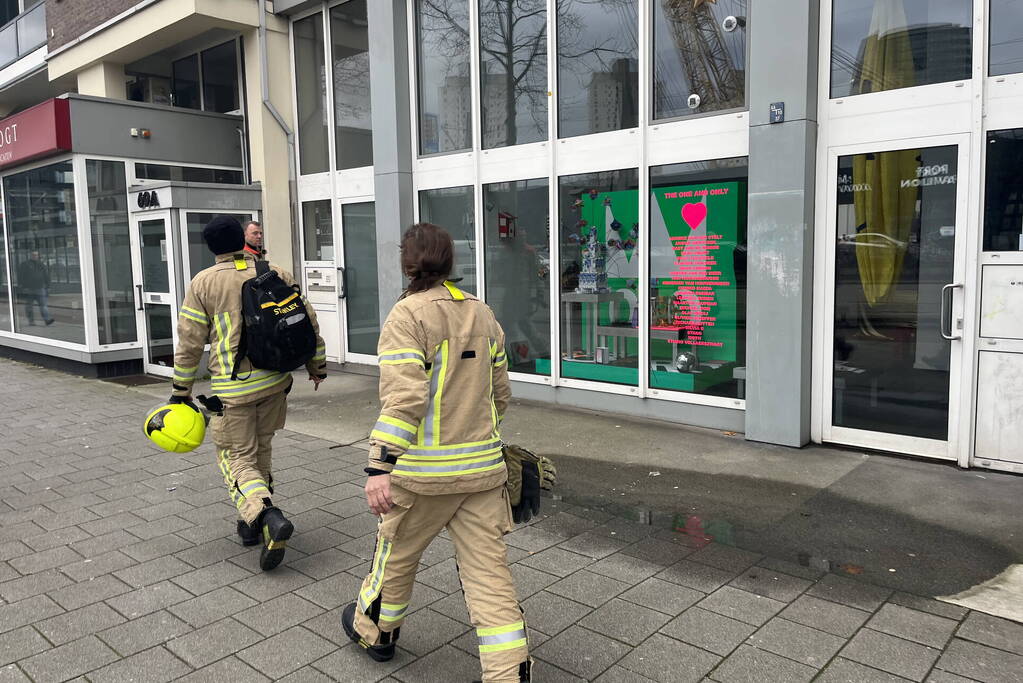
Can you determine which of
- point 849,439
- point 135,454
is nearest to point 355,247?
point 135,454

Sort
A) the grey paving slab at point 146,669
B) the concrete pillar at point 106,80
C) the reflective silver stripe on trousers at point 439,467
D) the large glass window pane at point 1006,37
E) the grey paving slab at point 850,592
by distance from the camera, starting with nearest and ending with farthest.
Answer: the reflective silver stripe on trousers at point 439,467, the grey paving slab at point 146,669, the grey paving slab at point 850,592, the large glass window pane at point 1006,37, the concrete pillar at point 106,80

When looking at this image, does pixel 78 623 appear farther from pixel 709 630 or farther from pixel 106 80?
pixel 106 80

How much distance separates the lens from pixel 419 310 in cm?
283

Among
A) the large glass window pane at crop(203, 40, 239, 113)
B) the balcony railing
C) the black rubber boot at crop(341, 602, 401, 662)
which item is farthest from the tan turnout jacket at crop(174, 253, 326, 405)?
the balcony railing

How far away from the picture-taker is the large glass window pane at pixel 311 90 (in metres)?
11.0

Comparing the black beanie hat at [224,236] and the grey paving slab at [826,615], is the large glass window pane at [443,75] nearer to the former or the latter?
the black beanie hat at [224,236]

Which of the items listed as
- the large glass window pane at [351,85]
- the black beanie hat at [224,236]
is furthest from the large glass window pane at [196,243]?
the black beanie hat at [224,236]

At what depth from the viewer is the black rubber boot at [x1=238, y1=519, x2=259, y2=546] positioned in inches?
180

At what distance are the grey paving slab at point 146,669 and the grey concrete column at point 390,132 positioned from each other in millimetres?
6428

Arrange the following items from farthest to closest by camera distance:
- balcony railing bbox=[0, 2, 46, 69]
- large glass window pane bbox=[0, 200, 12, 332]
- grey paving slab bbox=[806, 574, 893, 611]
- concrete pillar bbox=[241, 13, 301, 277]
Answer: balcony railing bbox=[0, 2, 46, 69], large glass window pane bbox=[0, 200, 12, 332], concrete pillar bbox=[241, 13, 301, 277], grey paving slab bbox=[806, 574, 893, 611]

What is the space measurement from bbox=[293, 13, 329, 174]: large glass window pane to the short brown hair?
8.56m

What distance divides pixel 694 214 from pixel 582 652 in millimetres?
4611

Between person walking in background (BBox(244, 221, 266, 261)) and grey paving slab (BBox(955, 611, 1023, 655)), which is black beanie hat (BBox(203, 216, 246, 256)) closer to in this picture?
person walking in background (BBox(244, 221, 266, 261))

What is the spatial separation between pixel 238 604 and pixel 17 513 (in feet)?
8.18
